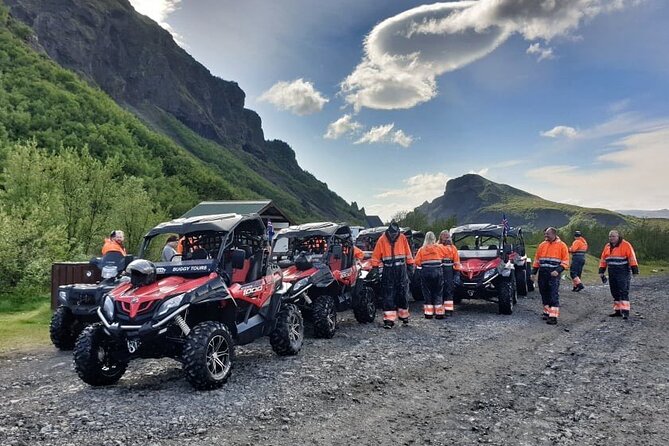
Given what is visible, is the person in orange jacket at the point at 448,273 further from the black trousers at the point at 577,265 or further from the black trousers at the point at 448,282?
the black trousers at the point at 577,265

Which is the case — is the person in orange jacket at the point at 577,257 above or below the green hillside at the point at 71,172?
below

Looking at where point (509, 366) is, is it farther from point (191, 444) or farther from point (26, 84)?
point (26, 84)

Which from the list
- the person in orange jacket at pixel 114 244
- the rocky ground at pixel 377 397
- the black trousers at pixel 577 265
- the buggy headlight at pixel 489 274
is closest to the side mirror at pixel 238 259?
the rocky ground at pixel 377 397

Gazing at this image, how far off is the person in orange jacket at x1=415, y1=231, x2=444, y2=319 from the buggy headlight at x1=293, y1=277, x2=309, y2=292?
369 cm

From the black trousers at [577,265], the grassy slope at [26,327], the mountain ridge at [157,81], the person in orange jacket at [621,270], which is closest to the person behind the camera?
the grassy slope at [26,327]

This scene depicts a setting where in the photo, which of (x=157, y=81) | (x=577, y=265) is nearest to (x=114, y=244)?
(x=577, y=265)

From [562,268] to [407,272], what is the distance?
145 inches

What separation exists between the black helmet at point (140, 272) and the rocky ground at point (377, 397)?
1358 millimetres

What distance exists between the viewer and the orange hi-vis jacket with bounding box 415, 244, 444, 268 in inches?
450

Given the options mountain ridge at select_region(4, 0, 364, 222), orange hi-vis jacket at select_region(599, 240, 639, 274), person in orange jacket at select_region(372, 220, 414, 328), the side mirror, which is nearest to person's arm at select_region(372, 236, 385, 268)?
person in orange jacket at select_region(372, 220, 414, 328)

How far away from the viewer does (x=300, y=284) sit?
29.3 feet

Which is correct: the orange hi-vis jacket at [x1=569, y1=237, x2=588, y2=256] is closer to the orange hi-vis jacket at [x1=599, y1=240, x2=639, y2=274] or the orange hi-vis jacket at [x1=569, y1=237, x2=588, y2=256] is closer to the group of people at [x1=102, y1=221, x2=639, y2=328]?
the group of people at [x1=102, y1=221, x2=639, y2=328]

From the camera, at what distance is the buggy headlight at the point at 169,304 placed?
18.7 ft

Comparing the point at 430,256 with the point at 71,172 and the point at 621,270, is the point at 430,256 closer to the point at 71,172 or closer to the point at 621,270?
the point at 621,270
